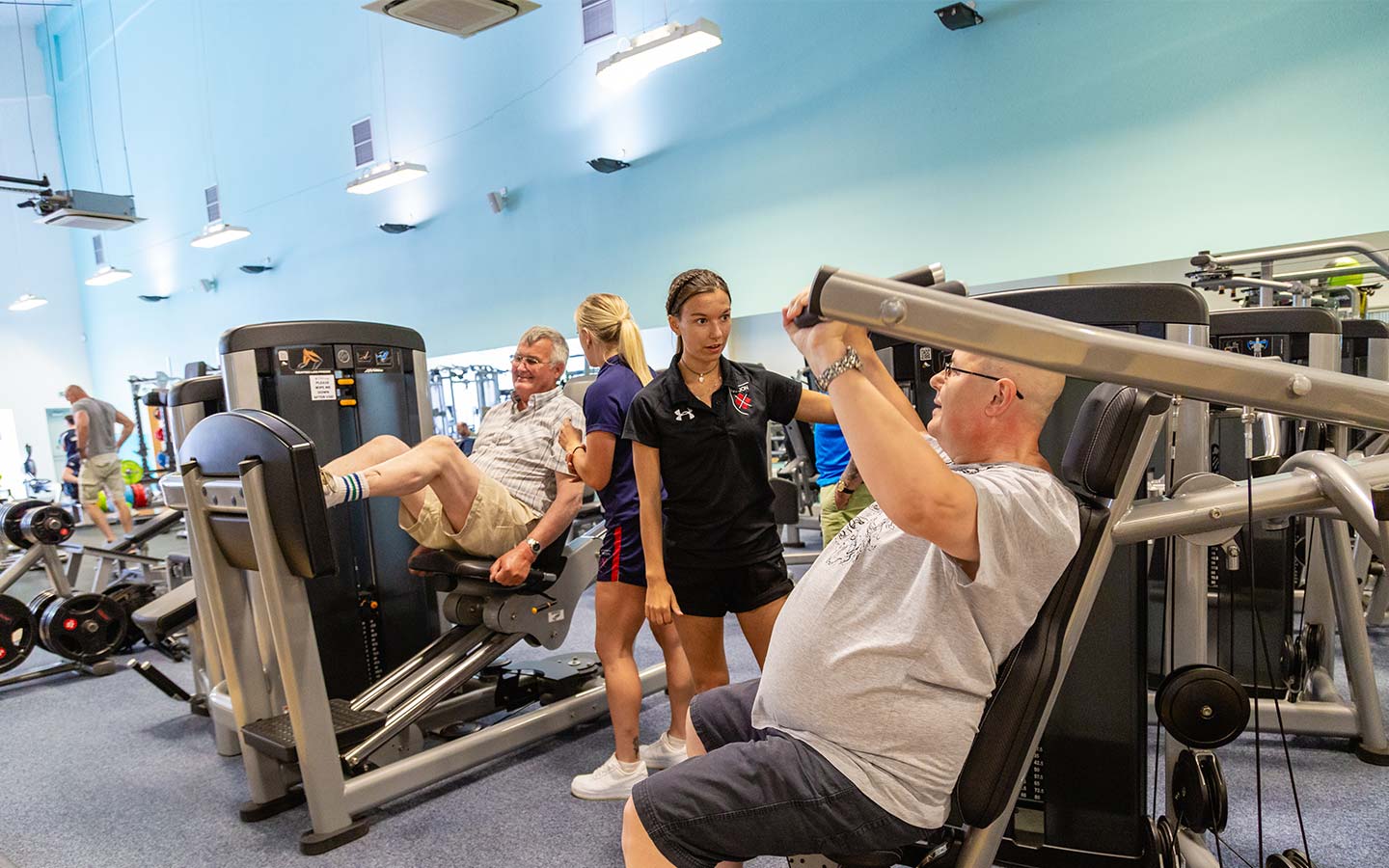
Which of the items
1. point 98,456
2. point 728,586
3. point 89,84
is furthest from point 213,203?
point 728,586

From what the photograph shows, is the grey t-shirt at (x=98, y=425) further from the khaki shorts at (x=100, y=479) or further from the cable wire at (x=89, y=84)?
the cable wire at (x=89, y=84)

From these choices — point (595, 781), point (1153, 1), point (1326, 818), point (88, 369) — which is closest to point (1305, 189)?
point (1153, 1)

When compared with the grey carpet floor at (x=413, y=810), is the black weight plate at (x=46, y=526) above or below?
above

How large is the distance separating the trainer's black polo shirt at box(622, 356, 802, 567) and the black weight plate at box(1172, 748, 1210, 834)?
1.01 meters

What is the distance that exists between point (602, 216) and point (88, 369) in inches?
449

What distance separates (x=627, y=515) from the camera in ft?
8.29

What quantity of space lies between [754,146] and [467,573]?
478 centimetres

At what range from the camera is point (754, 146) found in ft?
21.6

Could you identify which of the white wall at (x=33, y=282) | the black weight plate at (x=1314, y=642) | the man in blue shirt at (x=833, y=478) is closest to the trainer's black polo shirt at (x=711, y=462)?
the man in blue shirt at (x=833, y=478)

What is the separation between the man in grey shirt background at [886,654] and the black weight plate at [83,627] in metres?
3.79

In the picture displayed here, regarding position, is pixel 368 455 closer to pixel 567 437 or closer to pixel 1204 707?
pixel 567 437

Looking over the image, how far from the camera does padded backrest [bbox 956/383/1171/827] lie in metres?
1.24

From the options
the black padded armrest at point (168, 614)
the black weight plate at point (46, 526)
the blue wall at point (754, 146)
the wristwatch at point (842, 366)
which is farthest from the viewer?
the blue wall at point (754, 146)

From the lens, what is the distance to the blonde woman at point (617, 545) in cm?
251
